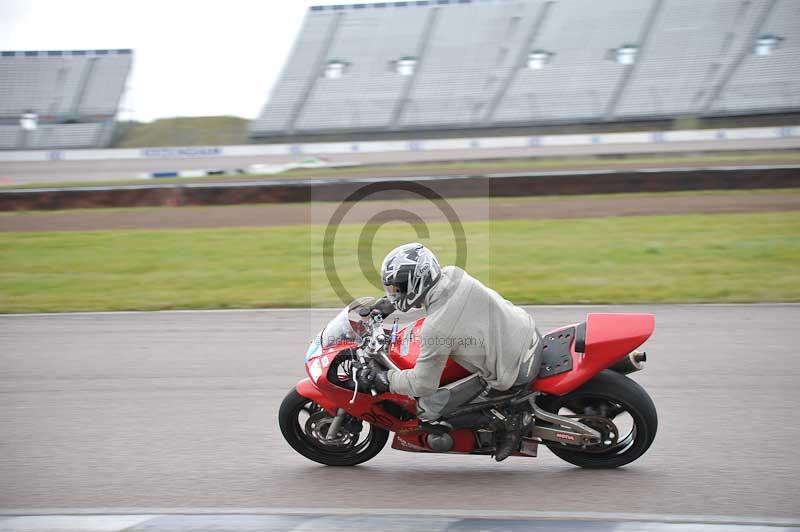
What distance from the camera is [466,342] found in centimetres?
480

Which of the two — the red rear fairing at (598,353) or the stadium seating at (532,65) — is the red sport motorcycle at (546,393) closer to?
the red rear fairing at (598,353)

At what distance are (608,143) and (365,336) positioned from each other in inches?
1285

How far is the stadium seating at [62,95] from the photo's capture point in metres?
41.9

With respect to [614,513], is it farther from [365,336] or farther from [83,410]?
[83,410]

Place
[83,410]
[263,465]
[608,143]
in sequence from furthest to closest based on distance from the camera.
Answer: [608,143]
[83,410]
[263,465]

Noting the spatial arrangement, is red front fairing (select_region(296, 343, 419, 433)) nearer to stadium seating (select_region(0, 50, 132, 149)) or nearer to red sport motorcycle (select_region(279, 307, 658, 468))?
red sport motorcycle (select_region(279, 307, 658, 468))

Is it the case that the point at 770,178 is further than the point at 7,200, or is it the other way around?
the point at 7,200

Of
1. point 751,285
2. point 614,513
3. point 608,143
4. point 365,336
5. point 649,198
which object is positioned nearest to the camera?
point 614,513

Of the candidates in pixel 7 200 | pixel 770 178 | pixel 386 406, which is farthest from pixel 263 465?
pixel 7 200

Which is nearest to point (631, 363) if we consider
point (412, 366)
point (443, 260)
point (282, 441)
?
point (412, 366)

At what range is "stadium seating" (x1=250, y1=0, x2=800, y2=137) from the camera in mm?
39188

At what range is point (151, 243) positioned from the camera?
1675cm

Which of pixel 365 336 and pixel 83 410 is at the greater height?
pixel 365 336

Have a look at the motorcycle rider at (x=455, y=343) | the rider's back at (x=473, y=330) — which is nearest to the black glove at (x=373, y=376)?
the motorcycle rider at (x=455, y=343)
